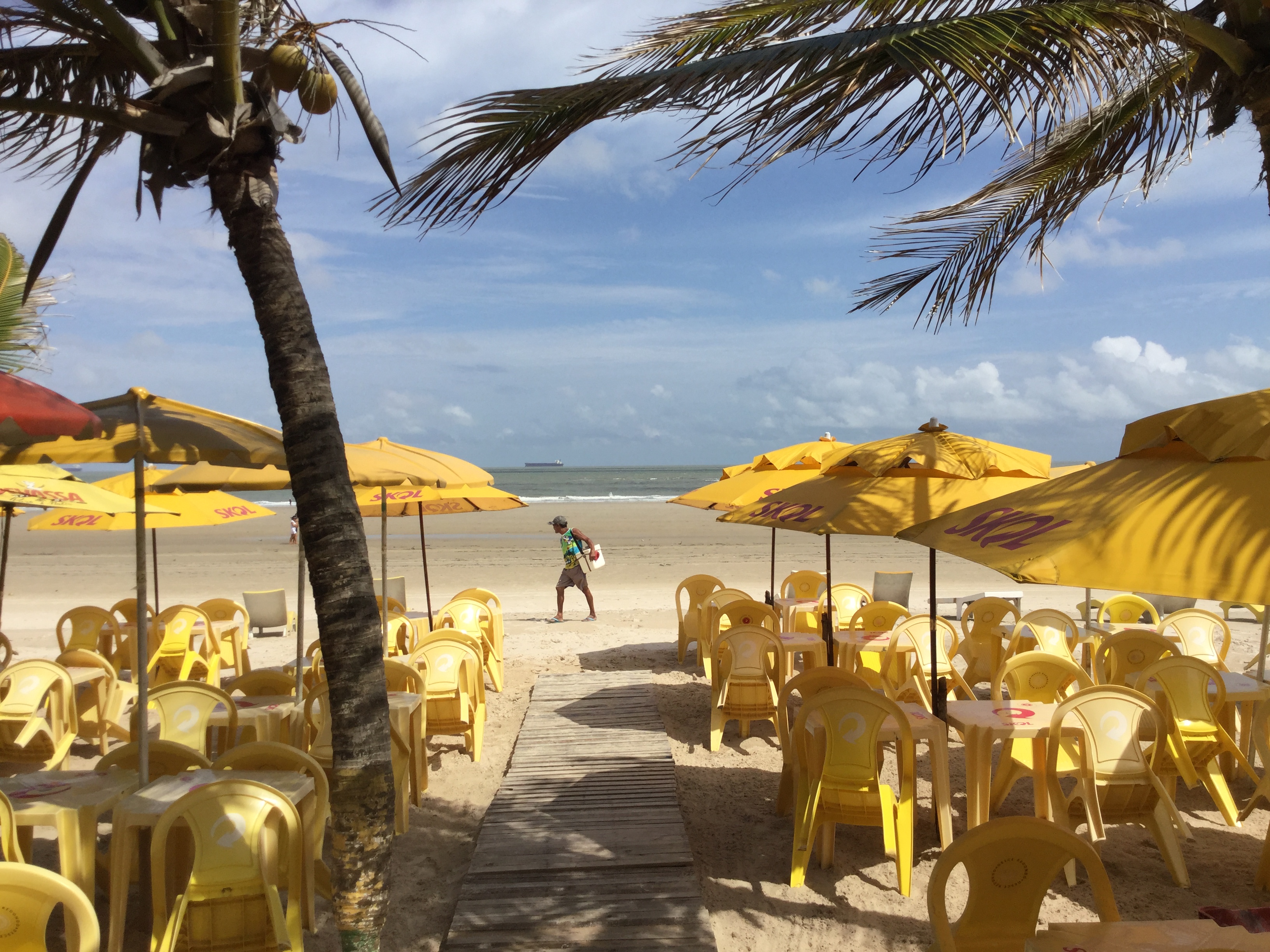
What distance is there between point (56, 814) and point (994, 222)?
6.13 m

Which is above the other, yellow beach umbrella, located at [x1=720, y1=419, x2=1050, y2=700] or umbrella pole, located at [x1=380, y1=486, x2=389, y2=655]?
yellow beach umbrella, located at [x1=720, y1=419, x2=1050, y2=700]

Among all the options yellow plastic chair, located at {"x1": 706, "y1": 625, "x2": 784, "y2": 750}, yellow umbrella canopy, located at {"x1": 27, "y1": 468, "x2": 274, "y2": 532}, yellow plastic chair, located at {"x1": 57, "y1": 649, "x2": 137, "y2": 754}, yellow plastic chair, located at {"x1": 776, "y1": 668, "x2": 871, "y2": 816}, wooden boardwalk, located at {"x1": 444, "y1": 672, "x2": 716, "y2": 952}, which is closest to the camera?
wooden boardwalk, located at {"x1": 444, "y1": 672, "x2": 716, "y2": 952}

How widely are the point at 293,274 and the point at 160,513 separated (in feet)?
18.0

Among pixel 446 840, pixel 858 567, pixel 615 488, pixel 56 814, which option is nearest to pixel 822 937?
pixel 446 840

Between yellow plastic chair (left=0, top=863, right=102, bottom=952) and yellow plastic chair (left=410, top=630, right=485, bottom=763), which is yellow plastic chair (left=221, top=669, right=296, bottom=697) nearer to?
yellow plastic chair (left=410, top=630, right=485, bottom=763)

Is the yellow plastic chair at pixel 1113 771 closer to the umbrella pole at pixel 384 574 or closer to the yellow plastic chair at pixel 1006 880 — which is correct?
the yellow plastic chair at pixel 1006 880

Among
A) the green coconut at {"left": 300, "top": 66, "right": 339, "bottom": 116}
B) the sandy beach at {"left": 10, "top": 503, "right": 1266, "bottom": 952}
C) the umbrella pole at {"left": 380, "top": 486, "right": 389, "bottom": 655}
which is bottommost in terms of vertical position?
the sandy beach at {"left": 10, "top": 503, "right": 1266, "bottom": 952}

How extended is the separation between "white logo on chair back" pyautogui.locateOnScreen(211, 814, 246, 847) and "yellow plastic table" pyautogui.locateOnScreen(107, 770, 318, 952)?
5.6 inches

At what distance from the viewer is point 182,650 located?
814 cm

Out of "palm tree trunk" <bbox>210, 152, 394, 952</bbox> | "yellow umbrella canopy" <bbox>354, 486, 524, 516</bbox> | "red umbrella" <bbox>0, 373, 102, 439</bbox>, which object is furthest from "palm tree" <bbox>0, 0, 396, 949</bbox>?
"yellow umbrella canopy" <bbox>354, 486, 524, 516</bbox>

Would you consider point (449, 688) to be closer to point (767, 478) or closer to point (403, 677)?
point (403, 677)

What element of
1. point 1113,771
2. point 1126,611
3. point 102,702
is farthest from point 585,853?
point 1126,611

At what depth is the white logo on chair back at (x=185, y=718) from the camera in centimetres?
500

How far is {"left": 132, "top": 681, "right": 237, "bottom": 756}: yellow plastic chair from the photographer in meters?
4.98
